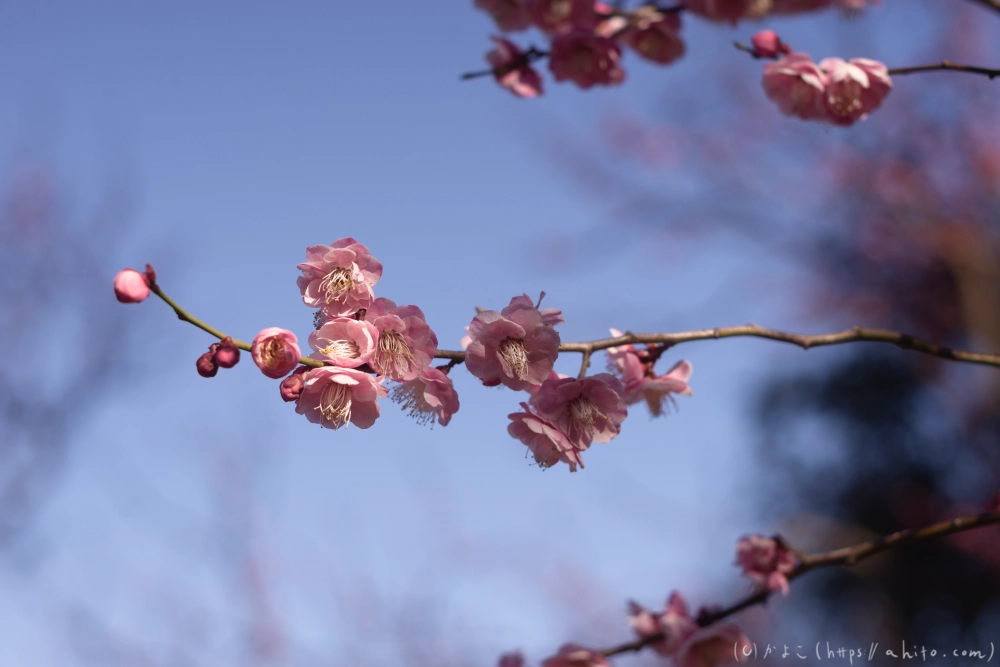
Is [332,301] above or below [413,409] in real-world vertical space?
above

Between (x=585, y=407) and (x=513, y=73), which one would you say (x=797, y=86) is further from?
(x=585, y=407)

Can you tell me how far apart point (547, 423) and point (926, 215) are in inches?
227

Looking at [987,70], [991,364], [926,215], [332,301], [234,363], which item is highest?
[926,215]

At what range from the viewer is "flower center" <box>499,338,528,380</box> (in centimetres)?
135

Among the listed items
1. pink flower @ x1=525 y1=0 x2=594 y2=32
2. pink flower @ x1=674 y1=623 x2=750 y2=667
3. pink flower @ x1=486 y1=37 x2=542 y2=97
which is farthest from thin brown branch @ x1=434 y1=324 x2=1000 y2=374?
pink flower @ x1=486 y1=37 x2=542 y2=97

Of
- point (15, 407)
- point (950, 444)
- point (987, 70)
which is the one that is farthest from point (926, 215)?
point (15, 407)

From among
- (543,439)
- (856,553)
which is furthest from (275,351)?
(856,553)

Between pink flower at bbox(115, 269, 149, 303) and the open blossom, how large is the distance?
22 centimetres

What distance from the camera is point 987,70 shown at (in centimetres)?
152

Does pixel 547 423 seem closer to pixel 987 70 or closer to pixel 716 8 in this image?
pixel 716 8

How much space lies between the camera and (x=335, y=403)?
135cm

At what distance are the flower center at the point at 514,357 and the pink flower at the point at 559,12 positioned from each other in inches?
30.8

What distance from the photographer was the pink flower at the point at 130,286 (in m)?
1.22

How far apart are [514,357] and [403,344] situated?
0.21m
